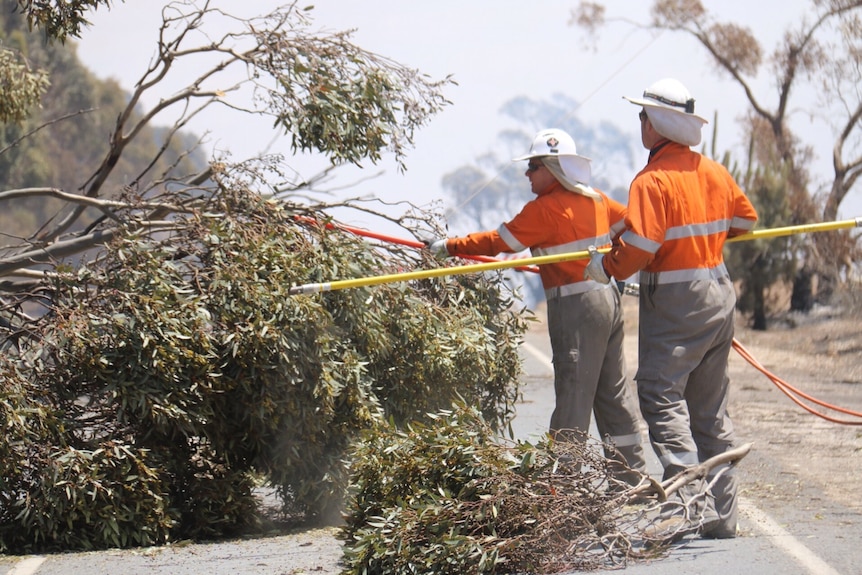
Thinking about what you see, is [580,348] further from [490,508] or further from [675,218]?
[490,508]

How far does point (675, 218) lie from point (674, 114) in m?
0.62

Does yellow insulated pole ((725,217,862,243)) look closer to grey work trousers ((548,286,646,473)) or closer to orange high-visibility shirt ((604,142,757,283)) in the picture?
orange high-visibility shirt ((604,142,757,283))

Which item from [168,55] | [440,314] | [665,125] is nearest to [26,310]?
[168,55]

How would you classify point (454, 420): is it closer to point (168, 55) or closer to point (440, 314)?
point (440, 314)

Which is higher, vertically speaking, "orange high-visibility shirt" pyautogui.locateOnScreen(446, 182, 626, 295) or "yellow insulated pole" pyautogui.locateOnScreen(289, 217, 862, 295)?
"orange high-visibility shirt" pyautogui.locateOnScreen(446, 182, 626, 295)

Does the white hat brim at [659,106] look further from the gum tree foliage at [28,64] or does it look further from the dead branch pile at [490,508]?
the gum tree foliage at [28,64]

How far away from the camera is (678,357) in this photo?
6.15 metres

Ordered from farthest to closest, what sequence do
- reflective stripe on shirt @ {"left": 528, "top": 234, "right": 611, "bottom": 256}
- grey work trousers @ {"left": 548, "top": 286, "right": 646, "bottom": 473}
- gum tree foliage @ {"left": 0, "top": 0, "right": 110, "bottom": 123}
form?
gum tree foliage @ {"left": 0, "top": 0, "right": 110, "bottom": 123}
reflective stripe on shirt @ {"left": 528, "top": 234, "right": 611, "bottom": 256}
grey work trousers @ {"left": 548, "top": 286, "right": 646, "bottom": 473}

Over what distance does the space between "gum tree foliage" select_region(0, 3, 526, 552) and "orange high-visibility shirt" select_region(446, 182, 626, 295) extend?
761mm

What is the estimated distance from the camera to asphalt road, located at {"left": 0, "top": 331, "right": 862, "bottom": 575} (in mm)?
5547

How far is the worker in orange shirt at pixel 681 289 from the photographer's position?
20.0 ft

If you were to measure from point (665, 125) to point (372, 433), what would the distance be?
226 centimetres

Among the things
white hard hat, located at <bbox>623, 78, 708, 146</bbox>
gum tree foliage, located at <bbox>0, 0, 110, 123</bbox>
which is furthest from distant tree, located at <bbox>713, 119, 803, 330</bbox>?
white hard hat, located at <bbox>623, 78, 708, 146</bbox>

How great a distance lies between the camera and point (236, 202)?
24.6 feet
